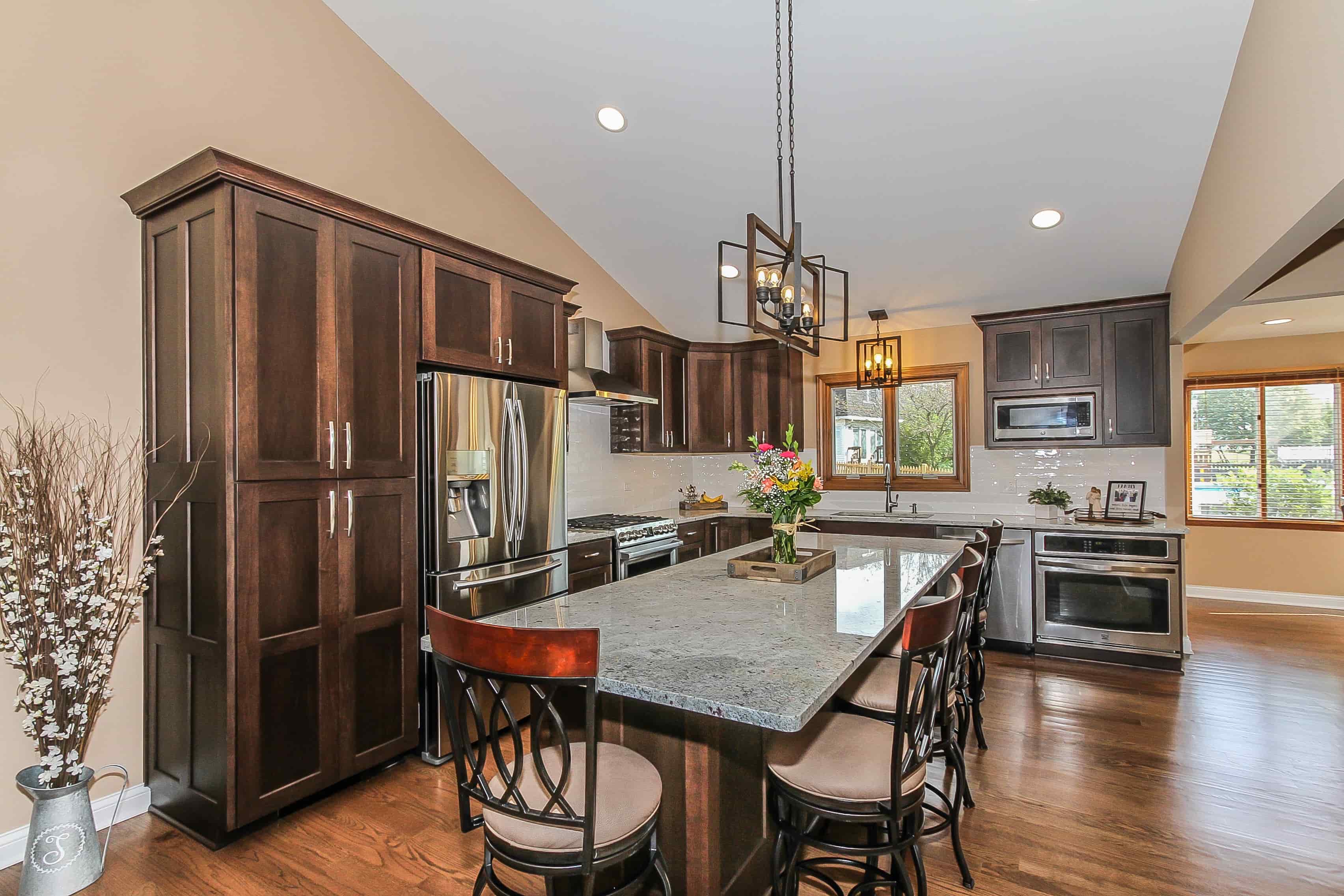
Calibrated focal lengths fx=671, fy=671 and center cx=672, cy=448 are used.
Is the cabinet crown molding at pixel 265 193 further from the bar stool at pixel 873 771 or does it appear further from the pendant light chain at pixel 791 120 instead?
the bar stool at pixel 873 771

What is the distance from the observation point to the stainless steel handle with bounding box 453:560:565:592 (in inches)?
121

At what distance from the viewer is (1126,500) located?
4625 mm

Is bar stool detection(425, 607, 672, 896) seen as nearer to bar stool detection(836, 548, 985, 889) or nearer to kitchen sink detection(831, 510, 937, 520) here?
bar stool detection(836, 548, 985, 889)

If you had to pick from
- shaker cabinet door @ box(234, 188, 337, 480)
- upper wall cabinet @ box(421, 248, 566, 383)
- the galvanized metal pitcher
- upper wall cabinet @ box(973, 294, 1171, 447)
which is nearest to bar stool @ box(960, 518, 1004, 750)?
upper wall cabinet @ box(973, 294, 1171, 447)

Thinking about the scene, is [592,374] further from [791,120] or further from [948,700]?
[948,700]

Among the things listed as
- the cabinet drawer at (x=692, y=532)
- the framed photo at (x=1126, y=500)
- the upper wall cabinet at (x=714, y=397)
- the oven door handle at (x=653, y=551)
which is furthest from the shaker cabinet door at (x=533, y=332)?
the framed photo at (x=1126, y=500)

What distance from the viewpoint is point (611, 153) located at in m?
3.98

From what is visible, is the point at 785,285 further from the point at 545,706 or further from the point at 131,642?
the point at 131,642

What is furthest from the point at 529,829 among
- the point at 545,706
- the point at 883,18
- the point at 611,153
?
the point at 611,153

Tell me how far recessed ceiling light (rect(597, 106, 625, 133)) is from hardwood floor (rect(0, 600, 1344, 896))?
339cm

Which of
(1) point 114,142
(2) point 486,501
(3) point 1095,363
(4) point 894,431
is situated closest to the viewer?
(1) point 114,142

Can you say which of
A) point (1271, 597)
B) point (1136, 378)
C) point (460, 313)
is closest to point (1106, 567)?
point (1136, 378)

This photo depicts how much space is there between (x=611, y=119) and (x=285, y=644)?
3.03 meters

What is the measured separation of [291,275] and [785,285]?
185cm
